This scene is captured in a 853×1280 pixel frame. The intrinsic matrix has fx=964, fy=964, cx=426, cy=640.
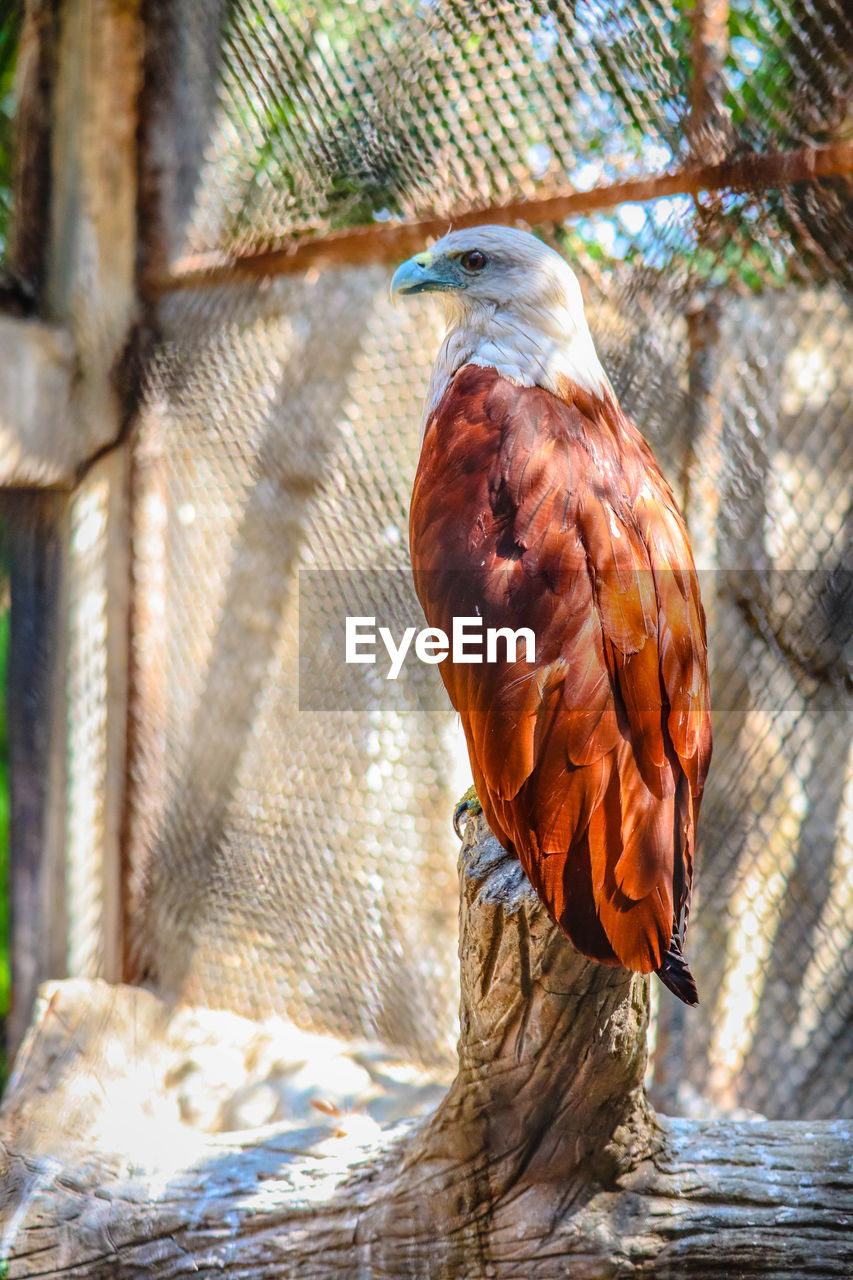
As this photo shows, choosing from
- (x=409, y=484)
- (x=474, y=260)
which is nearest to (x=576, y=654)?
(x=474, y=260)

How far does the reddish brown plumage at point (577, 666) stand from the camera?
4.57 ft

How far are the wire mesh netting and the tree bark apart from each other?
916 millimetres

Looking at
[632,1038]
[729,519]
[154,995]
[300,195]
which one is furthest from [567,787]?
[154,995]

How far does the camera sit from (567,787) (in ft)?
4.59

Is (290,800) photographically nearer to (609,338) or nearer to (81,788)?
(81,788)

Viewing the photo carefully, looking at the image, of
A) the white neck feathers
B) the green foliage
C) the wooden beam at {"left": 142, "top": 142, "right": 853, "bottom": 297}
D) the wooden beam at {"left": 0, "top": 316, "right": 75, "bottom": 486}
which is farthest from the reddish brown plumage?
the green foliage

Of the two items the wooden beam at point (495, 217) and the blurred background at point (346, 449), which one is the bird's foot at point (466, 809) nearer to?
the blurred background at point (346, 449)

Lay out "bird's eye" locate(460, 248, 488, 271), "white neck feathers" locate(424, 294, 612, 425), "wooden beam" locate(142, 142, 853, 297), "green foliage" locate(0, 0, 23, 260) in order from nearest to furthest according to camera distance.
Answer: "white neck feathers" locate(424, 294, 612, 425), "bird's eye" locate(460, 248, 488, 271), "wooden beam" locate(142, 142, 853, 297), "green foliage" locate(0, 0, 23, 260)

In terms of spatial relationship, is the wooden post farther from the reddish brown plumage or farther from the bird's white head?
the reddish brown plumage

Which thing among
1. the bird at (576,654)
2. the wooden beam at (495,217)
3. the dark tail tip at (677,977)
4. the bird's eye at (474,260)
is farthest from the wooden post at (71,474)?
the dark tail tip at (677,977)

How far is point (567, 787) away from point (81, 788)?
2173 mm

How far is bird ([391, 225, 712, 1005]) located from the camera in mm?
1395

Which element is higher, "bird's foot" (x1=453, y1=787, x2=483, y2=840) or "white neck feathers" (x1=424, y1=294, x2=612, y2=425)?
"white neck feathers" (x1=424, y1=294, x2=612, y2=425)

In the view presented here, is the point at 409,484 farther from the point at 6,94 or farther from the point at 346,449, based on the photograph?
the point at 6,94
